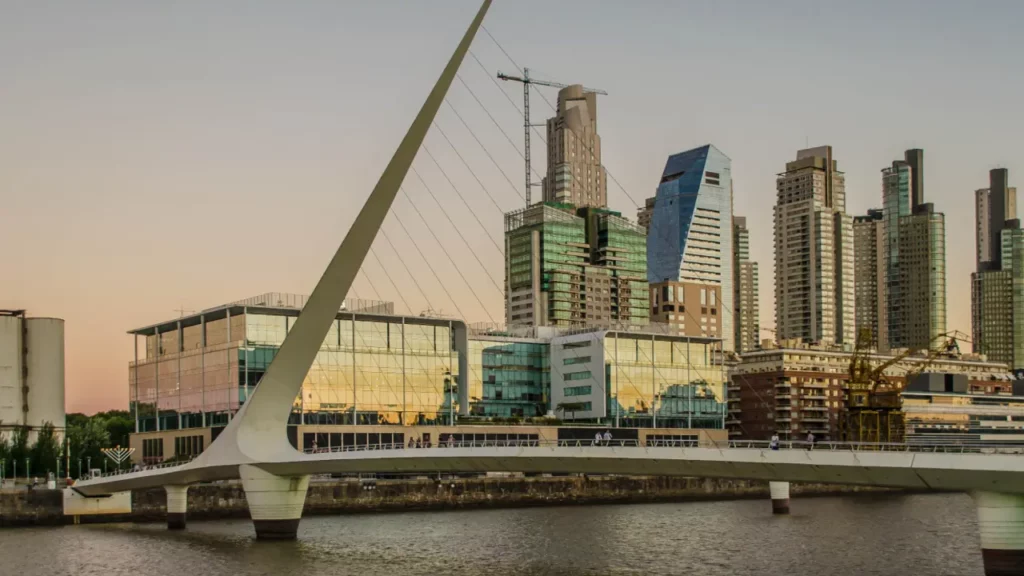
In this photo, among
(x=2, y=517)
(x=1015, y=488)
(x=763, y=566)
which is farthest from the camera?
(x=2, y=517)

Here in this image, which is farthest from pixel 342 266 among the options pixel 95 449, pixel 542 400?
pixel 542 400

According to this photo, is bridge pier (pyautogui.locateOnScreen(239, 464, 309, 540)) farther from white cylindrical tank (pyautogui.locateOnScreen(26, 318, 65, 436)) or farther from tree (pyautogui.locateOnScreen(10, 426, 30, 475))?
white cylindrical tank (pyautogui.locateOnScreen(26, 318, 65, 436))

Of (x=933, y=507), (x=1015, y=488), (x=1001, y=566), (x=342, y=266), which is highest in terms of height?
(x=342, y=266)

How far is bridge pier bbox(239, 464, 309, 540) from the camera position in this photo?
52375 mm

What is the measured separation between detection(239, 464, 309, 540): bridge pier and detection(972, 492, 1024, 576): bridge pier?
1078 inches

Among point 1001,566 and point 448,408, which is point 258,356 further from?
point 1001,566

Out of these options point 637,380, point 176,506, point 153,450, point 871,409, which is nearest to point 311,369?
point 153,450

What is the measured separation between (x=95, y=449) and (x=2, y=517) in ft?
93.1

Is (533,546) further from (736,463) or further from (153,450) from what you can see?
(153,450)

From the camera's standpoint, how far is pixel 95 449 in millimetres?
93125

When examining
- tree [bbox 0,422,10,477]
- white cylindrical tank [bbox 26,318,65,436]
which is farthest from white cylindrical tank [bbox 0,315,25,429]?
tree [bbox 0,422,10,477]

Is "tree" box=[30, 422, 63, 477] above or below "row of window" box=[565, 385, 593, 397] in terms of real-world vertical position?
below

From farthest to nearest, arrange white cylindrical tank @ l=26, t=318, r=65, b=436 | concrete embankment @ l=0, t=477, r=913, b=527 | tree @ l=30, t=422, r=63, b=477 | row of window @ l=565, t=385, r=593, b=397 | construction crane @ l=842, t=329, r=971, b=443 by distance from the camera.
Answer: construction crane @ l=842, t=329, r=971, b=443, row of window @ l=565, t=385, r=593, b=397, white cylindrical tank @ l=26, t=318, r=65, b=436, tree @ l=30, t=422, r=63, b=477, concrete embankment @ l=0, t=477, r=913, b=527

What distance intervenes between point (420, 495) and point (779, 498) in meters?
20.2
